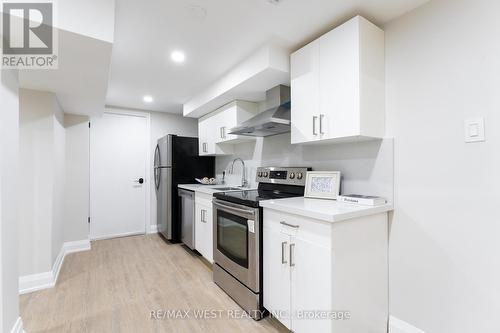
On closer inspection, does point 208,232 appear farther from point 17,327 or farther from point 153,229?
point 153,229

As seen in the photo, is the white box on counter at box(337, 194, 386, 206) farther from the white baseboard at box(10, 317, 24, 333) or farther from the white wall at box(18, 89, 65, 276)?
the white wall at box(18, 89, 65, 276)

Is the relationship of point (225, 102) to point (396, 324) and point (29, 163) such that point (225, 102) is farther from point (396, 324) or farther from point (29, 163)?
point (396, 324)

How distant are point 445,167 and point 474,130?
0.25m

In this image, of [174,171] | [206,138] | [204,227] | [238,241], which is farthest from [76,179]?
[238,241]

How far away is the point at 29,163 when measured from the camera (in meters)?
2.39

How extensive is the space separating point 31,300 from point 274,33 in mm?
3202

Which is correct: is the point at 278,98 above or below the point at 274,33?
below

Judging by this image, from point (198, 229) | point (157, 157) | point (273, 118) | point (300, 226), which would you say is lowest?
point (198, 229)

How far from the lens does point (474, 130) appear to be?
4.41 ft

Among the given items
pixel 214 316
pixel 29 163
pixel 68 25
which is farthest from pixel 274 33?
pixel 29 163

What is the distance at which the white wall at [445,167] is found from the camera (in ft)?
4.25

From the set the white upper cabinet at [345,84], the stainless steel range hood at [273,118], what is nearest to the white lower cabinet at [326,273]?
the white upper cabinet at [345,84]

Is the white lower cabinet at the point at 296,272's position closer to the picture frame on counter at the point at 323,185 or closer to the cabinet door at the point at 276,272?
the cabinet door at the point at 276,272

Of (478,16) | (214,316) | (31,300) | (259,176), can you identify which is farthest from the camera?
(259,176)
